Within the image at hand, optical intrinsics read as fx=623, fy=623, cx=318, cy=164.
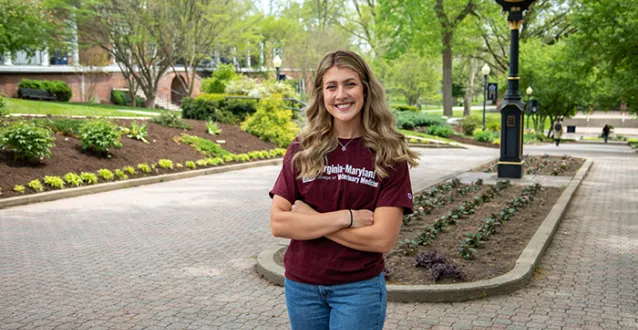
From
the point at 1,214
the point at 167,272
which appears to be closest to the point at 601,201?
the point at 167,272

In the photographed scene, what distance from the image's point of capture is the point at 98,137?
13.8 meters

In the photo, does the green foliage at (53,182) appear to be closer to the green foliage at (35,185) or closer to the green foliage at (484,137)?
the green foliage at (35,185)

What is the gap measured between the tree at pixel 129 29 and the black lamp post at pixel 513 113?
22484 mm

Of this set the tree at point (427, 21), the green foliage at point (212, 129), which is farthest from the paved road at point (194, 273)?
the tree at point (427, 21)

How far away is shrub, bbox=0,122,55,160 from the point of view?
11711mm

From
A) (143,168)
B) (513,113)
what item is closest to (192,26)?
(143,168)

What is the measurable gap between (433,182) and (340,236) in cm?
1084

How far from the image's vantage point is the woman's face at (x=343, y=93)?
260cm

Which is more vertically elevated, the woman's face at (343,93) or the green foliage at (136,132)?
the woman's face at (343,93)

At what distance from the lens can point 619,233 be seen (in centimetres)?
842

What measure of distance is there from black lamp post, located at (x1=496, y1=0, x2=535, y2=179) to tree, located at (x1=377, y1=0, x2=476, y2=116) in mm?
27118

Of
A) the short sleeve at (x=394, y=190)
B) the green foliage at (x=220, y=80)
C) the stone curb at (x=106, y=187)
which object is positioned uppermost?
the green foliage at (x=220, y=80)

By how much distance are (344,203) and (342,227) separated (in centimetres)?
12

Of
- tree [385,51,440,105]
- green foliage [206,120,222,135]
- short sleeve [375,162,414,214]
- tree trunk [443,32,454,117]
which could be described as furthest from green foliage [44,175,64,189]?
tree [385,51,440,105]
